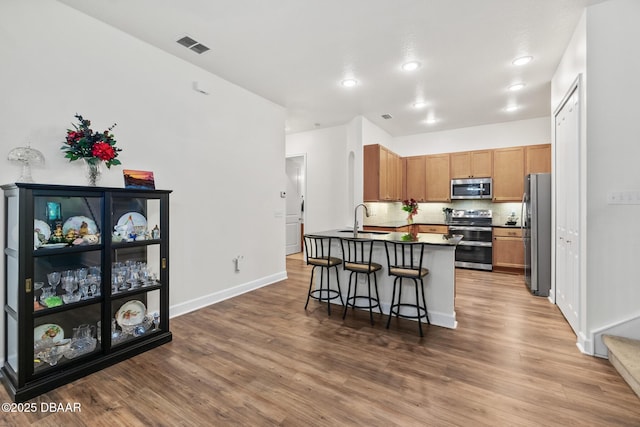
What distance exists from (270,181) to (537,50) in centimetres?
376

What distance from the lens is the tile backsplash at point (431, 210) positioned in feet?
20.4

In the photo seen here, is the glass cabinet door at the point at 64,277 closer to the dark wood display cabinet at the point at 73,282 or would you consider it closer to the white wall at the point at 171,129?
the dark wood display cabinet at the point at 73,282

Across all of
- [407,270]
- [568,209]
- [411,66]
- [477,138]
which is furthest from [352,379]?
[477,138]

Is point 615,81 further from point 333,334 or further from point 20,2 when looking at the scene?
point 20,2

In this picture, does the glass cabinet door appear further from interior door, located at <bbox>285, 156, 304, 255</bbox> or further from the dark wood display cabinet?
interior door, located at <bbox>285, 156, 304, 255</bbox>

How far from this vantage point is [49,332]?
2295 millimetres

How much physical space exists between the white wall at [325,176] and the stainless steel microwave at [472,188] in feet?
7.71

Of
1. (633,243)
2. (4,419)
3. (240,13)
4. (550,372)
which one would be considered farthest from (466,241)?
(4,419)

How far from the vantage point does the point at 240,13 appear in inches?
105

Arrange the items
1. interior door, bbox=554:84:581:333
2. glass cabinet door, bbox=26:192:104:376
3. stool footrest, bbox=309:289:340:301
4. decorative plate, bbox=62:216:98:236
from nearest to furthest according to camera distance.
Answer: glass cabinet door, bbox=26:192:104:376, decorative plate, bbox=62:216:98:236, interior door, bbox=554:84:581:333, stool footrest, bbox=309:289:340:301

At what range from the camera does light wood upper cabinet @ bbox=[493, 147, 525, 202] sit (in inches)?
229

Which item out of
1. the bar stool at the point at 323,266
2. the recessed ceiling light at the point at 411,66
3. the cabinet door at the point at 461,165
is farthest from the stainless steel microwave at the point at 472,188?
the bar stool at the point at 323,266

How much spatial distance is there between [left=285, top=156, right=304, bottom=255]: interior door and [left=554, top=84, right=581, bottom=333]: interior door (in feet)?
17.9

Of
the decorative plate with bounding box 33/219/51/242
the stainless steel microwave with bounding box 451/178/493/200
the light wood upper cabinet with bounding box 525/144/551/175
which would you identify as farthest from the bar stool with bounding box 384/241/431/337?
the light wood upper cabinet with bounding box 525/144/551/175
